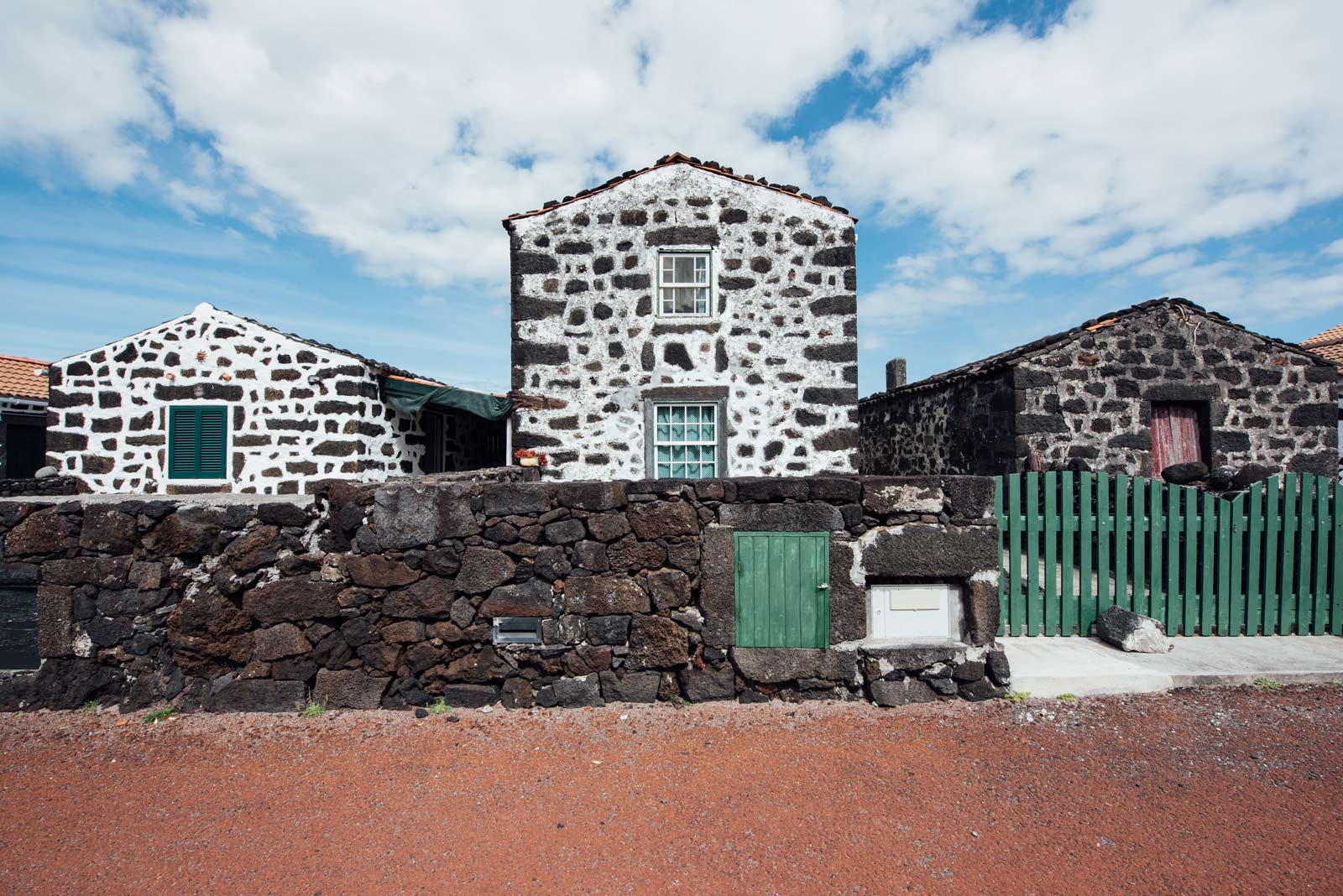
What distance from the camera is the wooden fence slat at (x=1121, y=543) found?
6.07 m

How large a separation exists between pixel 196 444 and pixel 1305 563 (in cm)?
1451

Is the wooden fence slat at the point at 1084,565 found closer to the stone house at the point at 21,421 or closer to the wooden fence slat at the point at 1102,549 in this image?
the wooden fence slat at the point at 1102,549

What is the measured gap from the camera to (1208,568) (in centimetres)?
611

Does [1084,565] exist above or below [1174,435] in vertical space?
below

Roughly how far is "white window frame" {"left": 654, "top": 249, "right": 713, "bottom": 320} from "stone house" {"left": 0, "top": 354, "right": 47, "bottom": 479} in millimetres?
15530

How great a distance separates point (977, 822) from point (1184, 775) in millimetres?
1555

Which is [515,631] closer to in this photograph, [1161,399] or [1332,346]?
[1161,399]

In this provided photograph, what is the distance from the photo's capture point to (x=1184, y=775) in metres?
3.86

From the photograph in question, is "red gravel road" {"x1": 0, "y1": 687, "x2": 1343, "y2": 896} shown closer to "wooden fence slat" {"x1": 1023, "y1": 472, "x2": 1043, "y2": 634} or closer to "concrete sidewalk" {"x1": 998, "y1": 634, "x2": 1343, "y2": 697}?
"concrete sidewalk" {"x1": 998, "y1": 634, "x2": 1343, "y2": 697}

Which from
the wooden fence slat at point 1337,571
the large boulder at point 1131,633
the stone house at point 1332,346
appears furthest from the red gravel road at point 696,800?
the stone house at point 1332,346

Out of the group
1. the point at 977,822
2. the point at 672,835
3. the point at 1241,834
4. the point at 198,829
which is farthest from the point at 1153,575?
the point at 198,829

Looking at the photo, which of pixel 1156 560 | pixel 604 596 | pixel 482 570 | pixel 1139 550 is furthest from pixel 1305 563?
pixel 482 570

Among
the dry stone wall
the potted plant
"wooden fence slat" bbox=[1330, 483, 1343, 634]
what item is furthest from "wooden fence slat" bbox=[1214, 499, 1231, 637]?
the potted plant

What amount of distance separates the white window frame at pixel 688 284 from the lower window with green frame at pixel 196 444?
726 cm
